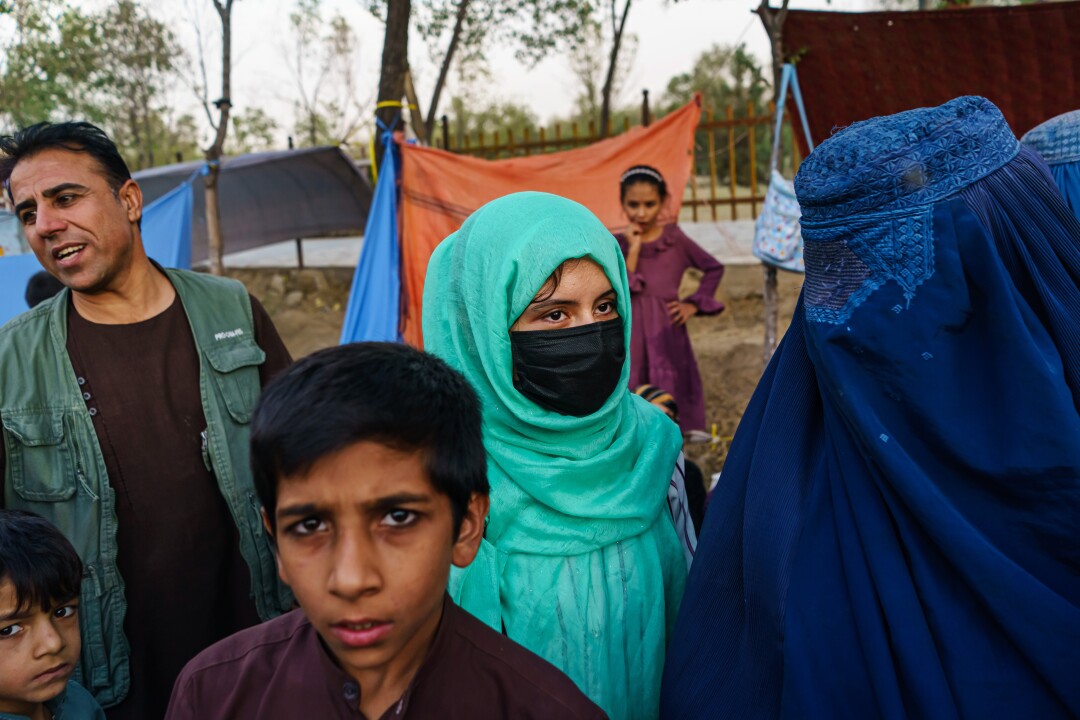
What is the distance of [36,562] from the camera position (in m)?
1.74

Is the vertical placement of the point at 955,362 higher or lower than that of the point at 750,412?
higher

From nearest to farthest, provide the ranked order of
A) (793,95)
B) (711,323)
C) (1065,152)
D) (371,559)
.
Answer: (371,559) < (1065,152) < (793,95) < (711,323)

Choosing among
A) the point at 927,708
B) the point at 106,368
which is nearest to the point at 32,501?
the point at 106,368

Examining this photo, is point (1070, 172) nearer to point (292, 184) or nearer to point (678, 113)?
point (678, 113)

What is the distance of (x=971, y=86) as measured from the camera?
411 centimetres

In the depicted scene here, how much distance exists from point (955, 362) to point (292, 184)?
8.02 metres

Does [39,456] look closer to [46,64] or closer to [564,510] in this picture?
[564,510]

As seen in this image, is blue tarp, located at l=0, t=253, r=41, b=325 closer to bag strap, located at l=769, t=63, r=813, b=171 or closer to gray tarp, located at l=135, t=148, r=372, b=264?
gray tarp, located at l=135, t=148, r=372, b=264

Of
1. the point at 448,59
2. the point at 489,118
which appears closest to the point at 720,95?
the point at 489,118

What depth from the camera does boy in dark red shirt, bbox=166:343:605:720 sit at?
1.09 m

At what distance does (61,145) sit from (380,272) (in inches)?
116

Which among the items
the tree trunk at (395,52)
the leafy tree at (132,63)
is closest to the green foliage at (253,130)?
the leafy tree at (132,63)

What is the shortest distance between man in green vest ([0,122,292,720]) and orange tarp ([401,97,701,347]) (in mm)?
2655

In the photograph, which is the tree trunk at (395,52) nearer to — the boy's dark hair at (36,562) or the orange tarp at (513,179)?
the orange tarp at (513,179)
